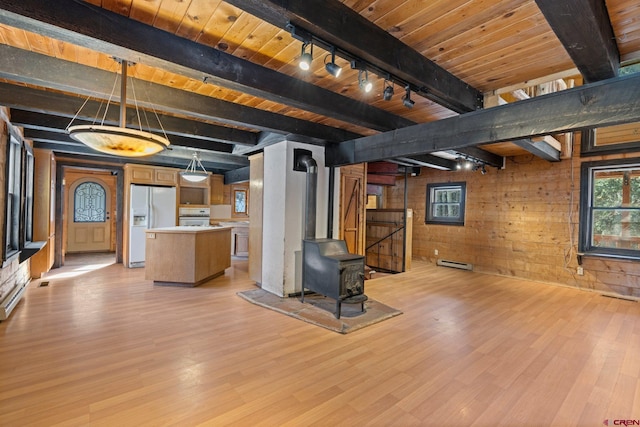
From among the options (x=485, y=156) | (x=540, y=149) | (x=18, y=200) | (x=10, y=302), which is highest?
(x=485, y=156)

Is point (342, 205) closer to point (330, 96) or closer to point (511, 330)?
point (330, 96)

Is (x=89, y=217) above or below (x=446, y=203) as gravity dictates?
below

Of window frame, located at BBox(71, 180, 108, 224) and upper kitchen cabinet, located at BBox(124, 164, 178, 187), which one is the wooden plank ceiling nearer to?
upper kitchen cabinet, located at BBox(124, 164, 178, 187)

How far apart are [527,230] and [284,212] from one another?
5.00m

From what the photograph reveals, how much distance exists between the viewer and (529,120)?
250cm

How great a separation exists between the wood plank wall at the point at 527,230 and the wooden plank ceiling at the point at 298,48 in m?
3.94

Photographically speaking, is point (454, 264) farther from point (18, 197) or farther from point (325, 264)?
point (18, 197)

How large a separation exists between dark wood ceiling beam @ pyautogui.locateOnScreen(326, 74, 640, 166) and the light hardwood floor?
201 centimetres

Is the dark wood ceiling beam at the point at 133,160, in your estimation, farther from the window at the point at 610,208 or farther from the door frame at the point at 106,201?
the window at the point at 610,208

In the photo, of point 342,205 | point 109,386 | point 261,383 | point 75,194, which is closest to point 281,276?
point 342,205

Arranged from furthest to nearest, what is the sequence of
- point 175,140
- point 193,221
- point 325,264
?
point 193,221
point 175,140
point 325,264

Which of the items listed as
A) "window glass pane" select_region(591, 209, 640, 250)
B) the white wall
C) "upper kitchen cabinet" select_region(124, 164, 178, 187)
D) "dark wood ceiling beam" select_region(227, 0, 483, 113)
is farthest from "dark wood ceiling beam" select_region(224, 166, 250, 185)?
"window glass pane" select_region(591, 209, 640, 250)

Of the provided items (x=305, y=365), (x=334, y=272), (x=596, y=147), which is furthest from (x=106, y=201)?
(x=596, y=147)

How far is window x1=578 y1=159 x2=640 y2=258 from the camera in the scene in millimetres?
4762
